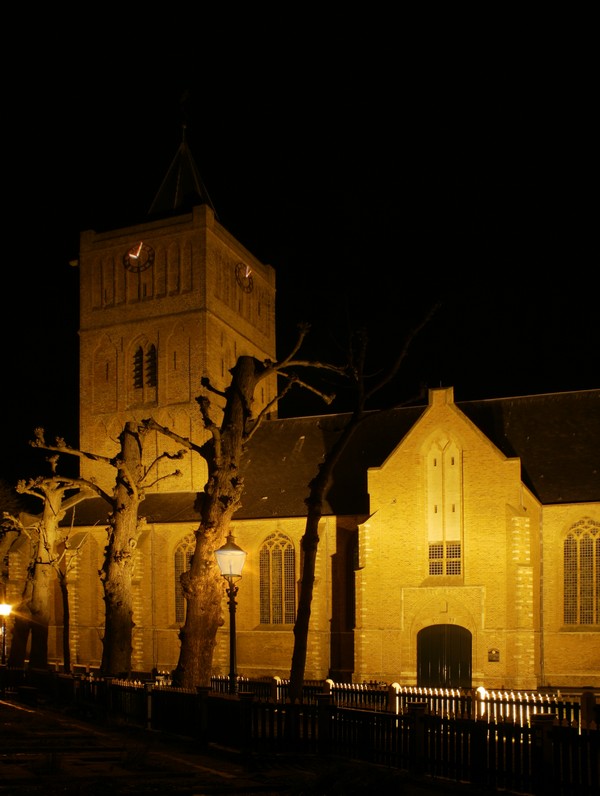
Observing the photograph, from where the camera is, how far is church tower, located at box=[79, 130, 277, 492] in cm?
4878

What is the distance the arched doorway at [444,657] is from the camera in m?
36.1

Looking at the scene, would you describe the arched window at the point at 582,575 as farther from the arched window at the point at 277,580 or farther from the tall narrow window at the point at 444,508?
the arched window at the point at 277,580

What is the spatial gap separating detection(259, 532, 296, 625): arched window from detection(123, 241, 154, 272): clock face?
674 inches

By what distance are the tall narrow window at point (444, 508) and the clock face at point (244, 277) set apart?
19.1 metres

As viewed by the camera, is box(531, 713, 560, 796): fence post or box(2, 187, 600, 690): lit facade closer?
box(531, 713, 560, 796): fence post

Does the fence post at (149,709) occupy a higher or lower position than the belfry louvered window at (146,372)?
lower

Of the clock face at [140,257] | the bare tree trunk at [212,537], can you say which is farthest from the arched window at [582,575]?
the clock face at [140,257]

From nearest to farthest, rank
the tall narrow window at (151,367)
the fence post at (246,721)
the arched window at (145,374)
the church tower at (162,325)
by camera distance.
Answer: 1. the fence post at (246,721)
2. the church tower at (162,325)
3. the arched window at (145,374)
4. the tall narrow window at (151,367)

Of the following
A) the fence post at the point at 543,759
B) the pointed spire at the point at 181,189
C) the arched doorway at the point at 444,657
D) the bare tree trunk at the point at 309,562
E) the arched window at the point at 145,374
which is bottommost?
the arched doorway at the point at 444,657

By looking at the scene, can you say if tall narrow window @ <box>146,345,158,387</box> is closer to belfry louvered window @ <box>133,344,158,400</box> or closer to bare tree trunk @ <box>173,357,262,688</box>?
belfry louvered window @ <box>133,344,158,400</box>

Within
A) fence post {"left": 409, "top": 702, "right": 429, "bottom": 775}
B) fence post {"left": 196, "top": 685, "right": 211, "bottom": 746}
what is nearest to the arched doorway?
fence post {"left": 196, "top": 685, "right": 211, "bottom": 746}

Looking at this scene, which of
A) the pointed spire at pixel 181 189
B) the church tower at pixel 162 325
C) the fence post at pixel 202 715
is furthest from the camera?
the pointed spire at pixel 181 189

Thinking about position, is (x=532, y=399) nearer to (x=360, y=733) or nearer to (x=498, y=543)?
(x=498, y=543)

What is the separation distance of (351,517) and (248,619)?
662 centimetres
